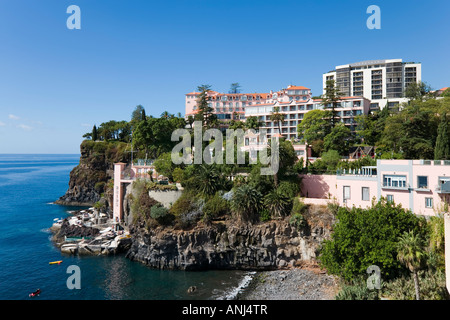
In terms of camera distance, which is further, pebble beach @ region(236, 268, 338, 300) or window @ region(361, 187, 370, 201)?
window @ region(361, 187, 370, 201)

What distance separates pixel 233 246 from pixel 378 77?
8906 centimetres

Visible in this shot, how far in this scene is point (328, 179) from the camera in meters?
40.9

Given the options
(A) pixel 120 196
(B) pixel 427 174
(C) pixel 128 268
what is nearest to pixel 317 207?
(B) pixel 427 174

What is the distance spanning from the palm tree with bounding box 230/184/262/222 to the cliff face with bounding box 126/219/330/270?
4.96 ft

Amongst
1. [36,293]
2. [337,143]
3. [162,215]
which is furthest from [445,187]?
[36,293]

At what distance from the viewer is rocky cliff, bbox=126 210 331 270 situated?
36.8 meters

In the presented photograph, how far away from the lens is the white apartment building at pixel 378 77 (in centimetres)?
9581

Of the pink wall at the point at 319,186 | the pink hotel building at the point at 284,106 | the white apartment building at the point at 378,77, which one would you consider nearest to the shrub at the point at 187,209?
the pink wall at the point at 319,186

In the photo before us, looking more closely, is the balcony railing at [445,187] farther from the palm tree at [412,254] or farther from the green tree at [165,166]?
the green tree at [165,166]

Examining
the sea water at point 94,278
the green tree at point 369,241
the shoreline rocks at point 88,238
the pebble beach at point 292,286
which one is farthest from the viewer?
the shoreline rocks at point 88,238

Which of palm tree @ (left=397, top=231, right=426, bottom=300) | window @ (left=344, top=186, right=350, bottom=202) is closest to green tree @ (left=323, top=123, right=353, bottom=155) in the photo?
window @ (left=344, top=186, right=350, bottom=202)

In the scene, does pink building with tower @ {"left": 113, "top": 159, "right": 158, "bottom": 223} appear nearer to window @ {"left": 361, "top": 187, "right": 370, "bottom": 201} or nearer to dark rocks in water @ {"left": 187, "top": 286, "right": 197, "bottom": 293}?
dark rocks in water @ {"left": 187, "top": 286, "right": 197, "bottom": 293}

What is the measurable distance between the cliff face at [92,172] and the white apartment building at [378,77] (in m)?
77.2
